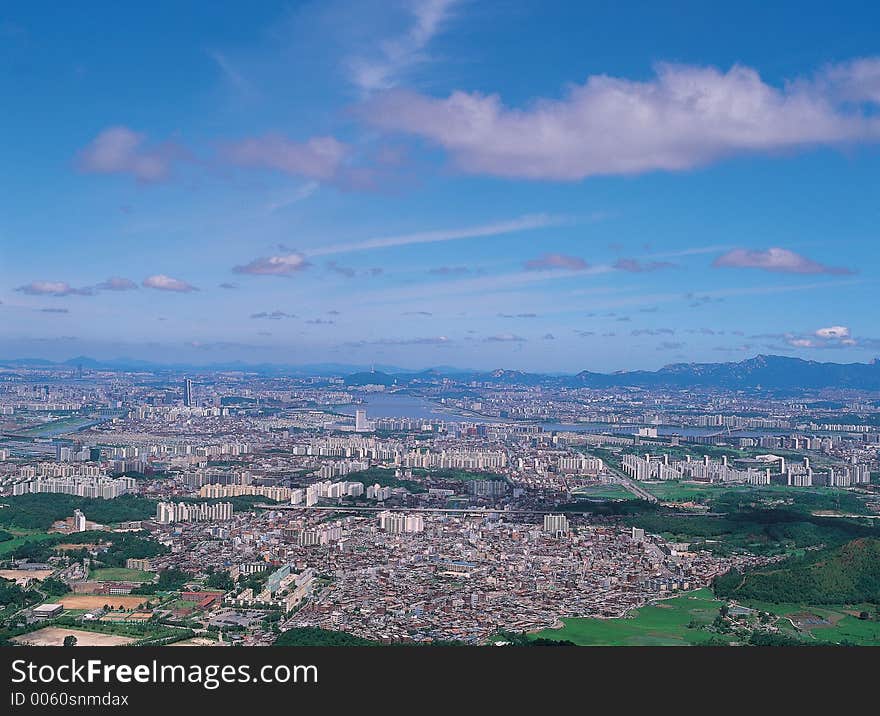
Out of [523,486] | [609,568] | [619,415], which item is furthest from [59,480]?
[619,415]

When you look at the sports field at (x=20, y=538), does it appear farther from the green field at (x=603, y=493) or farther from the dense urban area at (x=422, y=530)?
the green field at (x=603, y=493)

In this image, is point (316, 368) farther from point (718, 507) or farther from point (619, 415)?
point (718, 507)

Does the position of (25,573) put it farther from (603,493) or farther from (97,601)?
(603,493)

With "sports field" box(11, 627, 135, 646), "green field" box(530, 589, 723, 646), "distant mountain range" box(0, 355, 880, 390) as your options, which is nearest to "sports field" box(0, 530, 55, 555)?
"sports field" box(11, 627, 135, 646)

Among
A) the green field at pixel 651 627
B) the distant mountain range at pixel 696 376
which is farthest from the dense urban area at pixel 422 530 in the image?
the distant mountain range at pixel 696 376

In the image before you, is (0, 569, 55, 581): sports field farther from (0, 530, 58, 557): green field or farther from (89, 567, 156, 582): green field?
(0, 530, 58, 557): green field

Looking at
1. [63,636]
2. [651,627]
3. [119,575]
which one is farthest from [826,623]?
[119,575]
